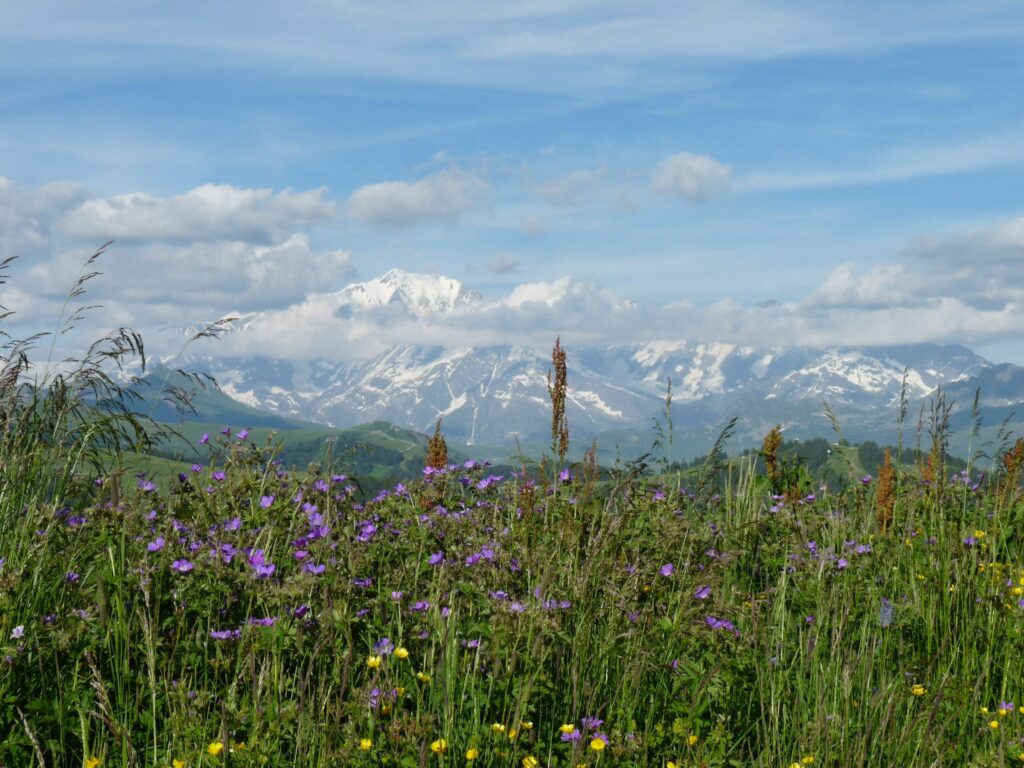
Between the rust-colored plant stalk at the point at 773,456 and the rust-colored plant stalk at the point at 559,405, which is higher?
the rust-colored plant stalk at the point at 559,405

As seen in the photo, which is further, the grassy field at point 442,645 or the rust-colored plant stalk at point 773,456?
the rust-colored plant stalk at point 773,456

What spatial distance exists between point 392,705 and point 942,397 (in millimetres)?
5251

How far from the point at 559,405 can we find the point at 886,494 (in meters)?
4.35

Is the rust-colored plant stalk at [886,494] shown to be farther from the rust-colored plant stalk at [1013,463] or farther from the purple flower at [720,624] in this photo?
the purple flower at [720,624]

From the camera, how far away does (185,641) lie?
421 centimetres

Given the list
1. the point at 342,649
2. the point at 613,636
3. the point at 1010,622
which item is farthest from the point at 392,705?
the point at 1010,622

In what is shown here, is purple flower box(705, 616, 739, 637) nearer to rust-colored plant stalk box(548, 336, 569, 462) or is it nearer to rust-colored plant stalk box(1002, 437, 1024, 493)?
rust-colored plant stalk box(548, 336, 569, 462)

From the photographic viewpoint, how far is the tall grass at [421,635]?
12.0 ft

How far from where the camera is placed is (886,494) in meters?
8.53

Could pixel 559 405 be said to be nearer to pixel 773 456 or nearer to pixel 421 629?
pixel 421 629

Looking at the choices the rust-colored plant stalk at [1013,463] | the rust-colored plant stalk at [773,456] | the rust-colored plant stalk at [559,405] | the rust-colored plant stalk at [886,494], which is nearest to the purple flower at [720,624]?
the rust-colored plant stalk at [559,405]

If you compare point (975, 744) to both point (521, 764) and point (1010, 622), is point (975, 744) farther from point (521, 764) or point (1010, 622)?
point (521, 764)

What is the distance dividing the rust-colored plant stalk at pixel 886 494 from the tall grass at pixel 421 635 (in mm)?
1853

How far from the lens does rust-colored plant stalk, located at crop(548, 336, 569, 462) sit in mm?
5828
